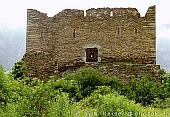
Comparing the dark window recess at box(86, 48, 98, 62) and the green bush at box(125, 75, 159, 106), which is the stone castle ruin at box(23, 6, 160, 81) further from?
the green bush at box(125, 75, 159, 106)

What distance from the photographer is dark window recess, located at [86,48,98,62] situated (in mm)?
31094

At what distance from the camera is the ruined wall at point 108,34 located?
98.8ft

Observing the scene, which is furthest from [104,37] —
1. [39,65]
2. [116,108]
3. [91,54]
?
[116,108]

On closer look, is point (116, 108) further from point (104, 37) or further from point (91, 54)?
point (91, 54)

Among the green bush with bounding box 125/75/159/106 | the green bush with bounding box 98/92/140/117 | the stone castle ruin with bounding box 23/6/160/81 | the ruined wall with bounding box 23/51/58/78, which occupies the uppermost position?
the stone castle ruin with bounding box 23/6/160/81

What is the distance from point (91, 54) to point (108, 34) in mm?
1681

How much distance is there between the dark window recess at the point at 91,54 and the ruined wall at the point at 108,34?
653mm

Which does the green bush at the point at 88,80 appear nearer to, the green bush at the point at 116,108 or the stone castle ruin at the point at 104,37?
the stone castle ruin at the point at 104,37

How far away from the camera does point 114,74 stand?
86.8ft

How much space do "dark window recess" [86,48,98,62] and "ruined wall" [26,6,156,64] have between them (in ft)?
2.14

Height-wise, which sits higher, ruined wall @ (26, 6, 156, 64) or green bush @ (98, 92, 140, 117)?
ruined wall @ (26, 6, 156, 64)

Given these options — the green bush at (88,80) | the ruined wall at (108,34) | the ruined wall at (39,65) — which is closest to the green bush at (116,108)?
the green bush at (88,80)

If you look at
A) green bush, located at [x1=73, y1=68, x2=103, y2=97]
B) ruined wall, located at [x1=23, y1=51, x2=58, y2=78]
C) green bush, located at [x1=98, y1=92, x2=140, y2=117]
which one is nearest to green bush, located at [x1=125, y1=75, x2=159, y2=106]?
green bush, located at [x1=73, y1=68, x2=103, y2=97]

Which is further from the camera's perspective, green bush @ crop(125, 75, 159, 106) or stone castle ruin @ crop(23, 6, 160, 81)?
stone castle ruin @ crop(23, 6, 160, 81)
